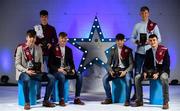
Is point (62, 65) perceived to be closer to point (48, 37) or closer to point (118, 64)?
point (48, 37)

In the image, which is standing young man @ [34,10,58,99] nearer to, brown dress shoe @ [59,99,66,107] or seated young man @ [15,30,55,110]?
seated young man @ [15,30,55,110]

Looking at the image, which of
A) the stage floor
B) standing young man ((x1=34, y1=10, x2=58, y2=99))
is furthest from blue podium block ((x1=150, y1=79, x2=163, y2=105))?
standing young man ((x1=34, y1=10, x2=58, y2=99))

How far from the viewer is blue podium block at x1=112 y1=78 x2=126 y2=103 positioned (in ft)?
21.7

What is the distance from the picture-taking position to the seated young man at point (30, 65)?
5.98m

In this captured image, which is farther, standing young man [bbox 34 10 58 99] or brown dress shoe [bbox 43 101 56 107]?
standing young man [bbox 34 10 58 99]

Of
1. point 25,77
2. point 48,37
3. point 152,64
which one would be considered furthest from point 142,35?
point 25,77

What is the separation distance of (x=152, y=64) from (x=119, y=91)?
2.53ft

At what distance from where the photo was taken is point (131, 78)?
21.1 feet

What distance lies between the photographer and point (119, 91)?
6625mm

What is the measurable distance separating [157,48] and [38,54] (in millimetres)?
1815

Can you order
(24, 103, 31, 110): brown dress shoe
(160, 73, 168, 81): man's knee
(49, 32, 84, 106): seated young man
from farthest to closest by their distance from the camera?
(49, 32, 84, 106): seated young man → (160, 73, 168, 81): man's knee → (24, 103, 31, 110): brown dress shoe

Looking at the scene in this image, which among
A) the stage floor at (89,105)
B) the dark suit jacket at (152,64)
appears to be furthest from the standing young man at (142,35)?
the stage floor at (89,105)

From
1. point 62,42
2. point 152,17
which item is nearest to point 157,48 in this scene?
point 62,42

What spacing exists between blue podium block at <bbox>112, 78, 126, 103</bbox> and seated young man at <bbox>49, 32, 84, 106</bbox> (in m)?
0.58
